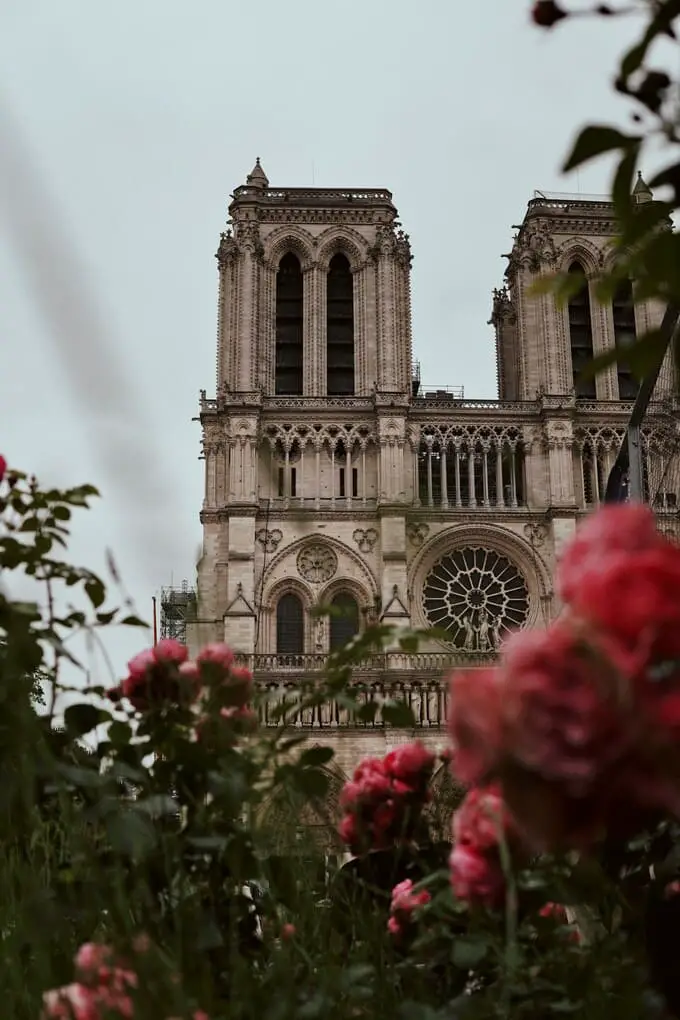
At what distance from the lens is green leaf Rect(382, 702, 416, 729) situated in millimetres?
1830

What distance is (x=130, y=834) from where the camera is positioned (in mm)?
1530

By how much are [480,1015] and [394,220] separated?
101 feet

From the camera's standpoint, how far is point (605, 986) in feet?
5.36

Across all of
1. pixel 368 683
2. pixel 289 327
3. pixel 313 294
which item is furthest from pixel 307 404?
pixel 368 683

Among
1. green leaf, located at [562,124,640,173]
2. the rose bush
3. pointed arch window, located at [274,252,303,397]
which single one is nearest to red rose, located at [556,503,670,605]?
the rose bush

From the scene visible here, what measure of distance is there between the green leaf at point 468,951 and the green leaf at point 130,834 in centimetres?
45

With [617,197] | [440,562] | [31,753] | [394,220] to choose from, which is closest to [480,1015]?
[31,753]

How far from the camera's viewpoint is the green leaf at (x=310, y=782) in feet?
5.69

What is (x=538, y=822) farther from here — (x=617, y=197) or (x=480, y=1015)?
(x=617, y=197)

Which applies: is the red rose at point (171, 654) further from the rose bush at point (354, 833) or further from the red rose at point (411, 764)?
the red rose at point (411, 764)

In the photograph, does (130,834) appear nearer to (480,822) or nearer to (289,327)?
(480,822)

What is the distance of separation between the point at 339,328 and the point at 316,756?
29185mm

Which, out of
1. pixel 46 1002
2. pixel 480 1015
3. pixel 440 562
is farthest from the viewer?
pixel 440 562

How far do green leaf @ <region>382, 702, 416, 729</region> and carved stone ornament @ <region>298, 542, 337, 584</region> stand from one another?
82.1ft
